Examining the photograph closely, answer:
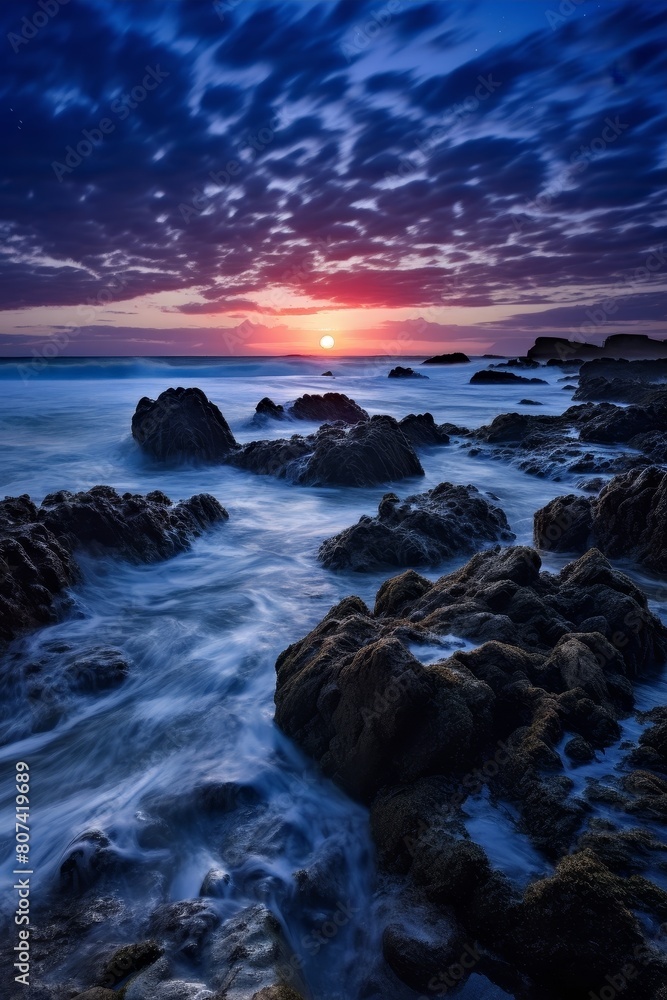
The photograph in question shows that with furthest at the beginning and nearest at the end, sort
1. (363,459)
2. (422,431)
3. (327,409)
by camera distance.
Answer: (327,409)
(422,431)
(363,459)

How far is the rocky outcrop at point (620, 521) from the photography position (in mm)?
6297

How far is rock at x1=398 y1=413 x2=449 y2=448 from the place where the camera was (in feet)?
49.2

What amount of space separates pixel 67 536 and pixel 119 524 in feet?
2.19

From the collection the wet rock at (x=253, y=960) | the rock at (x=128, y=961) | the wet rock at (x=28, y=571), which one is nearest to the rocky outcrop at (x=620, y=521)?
the wet rock at (x=253, y=960)

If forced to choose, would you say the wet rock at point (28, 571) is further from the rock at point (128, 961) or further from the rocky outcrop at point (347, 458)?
the rocky outcrop at point (347, 458)

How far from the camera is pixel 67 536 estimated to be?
6539 millimetres

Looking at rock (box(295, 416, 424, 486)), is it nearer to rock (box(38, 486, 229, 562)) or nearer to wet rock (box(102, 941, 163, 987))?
rock (box(38, 486, 229, 562))

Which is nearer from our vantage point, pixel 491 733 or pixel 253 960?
pixel 253 960

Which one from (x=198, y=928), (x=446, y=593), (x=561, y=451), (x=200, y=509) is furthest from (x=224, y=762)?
(x=561, y=451)

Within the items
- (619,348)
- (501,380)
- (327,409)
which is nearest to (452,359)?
(619,348)

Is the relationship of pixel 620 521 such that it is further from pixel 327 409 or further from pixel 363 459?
pixel 327 409

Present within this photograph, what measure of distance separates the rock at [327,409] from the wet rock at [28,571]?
13.1 metres

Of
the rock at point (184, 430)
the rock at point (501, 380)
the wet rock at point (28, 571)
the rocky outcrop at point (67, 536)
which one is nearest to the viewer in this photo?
the wet rock at point (28, 571)

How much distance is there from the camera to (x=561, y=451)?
12.9 meters
